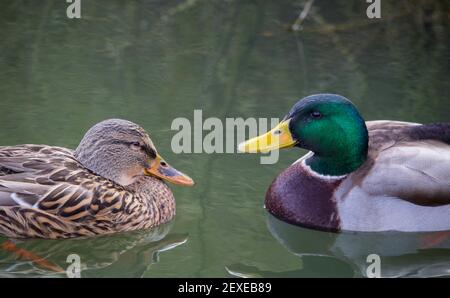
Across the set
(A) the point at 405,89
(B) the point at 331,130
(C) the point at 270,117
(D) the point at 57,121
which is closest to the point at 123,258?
(B) the point at 331,130

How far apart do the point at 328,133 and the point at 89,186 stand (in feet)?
5.66

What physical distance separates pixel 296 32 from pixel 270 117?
9.22 ft

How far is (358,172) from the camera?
6.61 m

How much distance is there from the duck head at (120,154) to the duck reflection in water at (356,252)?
2.86 ft

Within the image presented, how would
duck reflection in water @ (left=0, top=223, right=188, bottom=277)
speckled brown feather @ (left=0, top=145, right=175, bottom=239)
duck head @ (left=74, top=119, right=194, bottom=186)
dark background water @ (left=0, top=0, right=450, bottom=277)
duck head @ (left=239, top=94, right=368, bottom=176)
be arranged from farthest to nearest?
duck head @ (left=239, top=94, right=368, bottom=176), duck head @ (left=74, top=119, right=194, bottom=186), dark background water @ (left=0, top=0, right=450, bottom=277), speckled brown feather @ (left=0, top=145, right=175, bottom=239), duck reflection in water @ (left=0, top=223, right=188, bottom=277)

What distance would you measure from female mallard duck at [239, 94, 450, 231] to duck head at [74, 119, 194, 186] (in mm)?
642

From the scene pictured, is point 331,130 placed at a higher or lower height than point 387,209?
higher

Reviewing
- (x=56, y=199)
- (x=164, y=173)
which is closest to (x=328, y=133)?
(x=164, y=173)

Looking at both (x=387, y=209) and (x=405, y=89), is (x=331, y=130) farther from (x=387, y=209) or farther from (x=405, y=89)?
(x=405, y=89)

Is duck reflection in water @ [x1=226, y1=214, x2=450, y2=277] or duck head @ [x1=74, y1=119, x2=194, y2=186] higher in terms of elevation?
duck head @ [x1=74, y1=119, x2=194, y2=186]

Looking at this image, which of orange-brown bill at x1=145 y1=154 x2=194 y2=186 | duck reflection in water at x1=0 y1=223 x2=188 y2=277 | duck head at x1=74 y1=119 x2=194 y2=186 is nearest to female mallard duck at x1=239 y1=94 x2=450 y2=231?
orange-brown bill at x1=145 y1=154 x2=194 y2=186

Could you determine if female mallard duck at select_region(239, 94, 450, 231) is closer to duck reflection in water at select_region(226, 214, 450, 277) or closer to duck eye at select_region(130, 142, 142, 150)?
duck reflection in water at select_region(226, 214, 450, 277)

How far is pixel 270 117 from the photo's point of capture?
28.2 ft

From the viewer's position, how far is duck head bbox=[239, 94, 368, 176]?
260 inches
